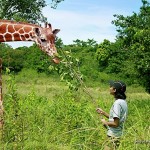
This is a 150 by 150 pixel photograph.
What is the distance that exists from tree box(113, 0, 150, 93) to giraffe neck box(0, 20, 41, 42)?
19.4 feet

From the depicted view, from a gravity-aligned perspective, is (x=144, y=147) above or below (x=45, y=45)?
below

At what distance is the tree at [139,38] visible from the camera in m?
13.8

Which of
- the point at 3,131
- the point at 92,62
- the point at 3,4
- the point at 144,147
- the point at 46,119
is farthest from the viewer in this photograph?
the point at 92,62

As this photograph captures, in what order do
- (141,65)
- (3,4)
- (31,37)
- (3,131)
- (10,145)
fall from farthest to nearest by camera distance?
(3,4) < (141,65) < (31,37) < (3,131) < (10,145)

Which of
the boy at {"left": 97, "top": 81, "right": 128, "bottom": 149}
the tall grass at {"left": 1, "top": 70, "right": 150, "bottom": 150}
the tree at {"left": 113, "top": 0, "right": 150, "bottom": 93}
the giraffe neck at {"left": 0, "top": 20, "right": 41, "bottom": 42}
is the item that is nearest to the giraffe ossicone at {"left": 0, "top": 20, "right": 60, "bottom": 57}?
the giraffe neck at {"left": 0, "top": 20, "right": 41, "bottom": 42}

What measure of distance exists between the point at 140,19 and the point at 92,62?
20.4 meters

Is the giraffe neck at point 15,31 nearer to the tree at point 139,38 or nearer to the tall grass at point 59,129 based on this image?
the tall grass at point 59,129

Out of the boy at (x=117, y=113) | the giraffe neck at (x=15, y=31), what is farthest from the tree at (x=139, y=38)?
the boy at (x=117, y=113)

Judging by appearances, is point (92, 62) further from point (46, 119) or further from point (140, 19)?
point (46, 119)

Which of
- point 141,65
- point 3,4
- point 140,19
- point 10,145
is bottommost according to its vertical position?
point 10,145

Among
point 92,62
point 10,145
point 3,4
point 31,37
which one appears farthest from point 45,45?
point 92,62

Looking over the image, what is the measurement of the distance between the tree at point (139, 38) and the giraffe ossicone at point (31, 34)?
5.95 metres

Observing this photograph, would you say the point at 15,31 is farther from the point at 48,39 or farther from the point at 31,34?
the point at 48,39

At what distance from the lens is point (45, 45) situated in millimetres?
7656
